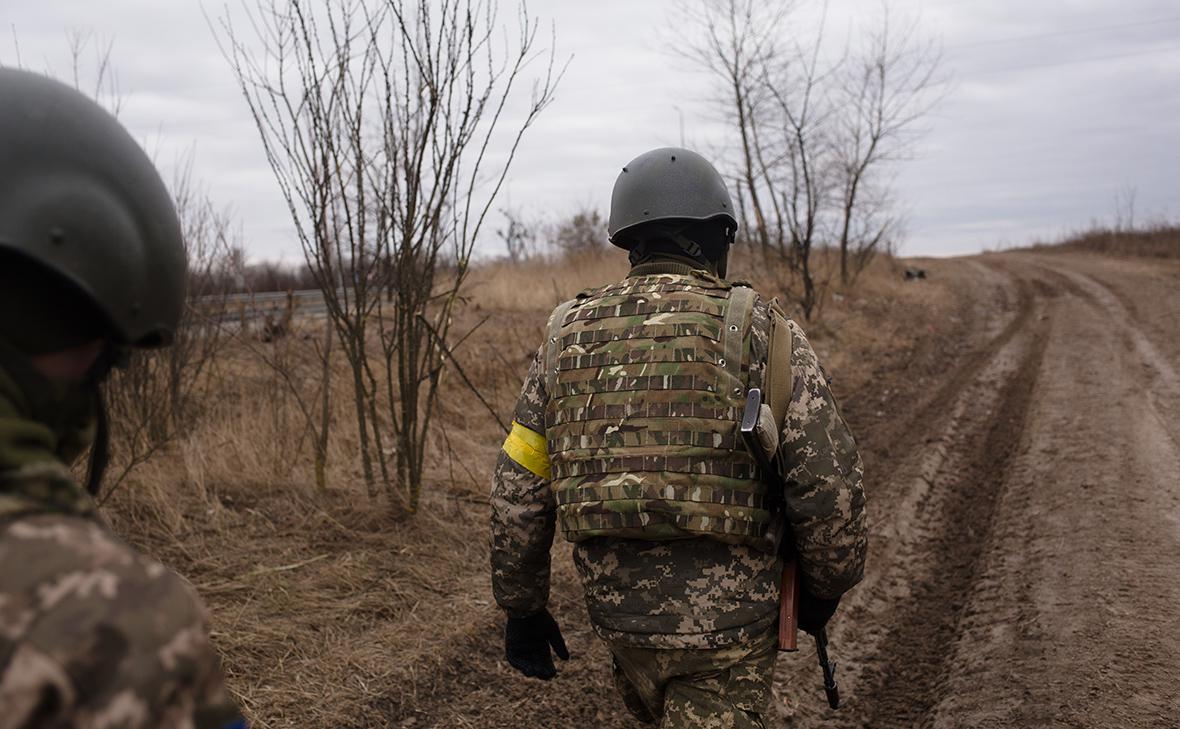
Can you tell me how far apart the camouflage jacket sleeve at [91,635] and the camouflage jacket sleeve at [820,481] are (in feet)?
4.92

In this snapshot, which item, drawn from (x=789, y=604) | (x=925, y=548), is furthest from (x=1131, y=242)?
(x=789, y=604)

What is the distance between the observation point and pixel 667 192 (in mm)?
2625

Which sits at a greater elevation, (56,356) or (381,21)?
(381,21)

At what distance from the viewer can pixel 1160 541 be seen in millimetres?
5250

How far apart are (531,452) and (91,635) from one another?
5.23ft

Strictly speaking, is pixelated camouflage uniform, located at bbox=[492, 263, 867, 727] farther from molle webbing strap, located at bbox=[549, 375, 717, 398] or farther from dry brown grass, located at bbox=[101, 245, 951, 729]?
dry brown grass, located at bbox=[101, 245, 951, 729]

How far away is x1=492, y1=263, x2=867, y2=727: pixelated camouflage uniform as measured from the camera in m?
2.26

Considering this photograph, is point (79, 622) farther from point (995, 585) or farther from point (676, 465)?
point (995, 585)

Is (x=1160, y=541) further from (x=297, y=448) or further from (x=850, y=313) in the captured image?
(x=850, y=313)

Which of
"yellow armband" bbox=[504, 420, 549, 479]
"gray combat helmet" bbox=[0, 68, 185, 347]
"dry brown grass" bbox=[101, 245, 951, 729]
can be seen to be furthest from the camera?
"dry brown grass" bbox=[101, 245, 951, 729]

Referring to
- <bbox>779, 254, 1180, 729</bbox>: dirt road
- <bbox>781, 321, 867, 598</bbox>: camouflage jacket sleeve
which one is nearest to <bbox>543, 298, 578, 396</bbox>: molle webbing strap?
<bbox>781, 321, 867, 598</bbox>: camouflage jacket sleeve

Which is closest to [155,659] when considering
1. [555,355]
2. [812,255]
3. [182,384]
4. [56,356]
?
[56,356]

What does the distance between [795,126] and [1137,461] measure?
11.1 meters

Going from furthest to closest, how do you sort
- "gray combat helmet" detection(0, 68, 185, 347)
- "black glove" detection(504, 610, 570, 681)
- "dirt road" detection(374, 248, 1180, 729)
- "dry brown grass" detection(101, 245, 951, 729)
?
"dry brown grass" detection(101, 245, 951, 729) → "dirt road" detection(374, 248, 1180, 729) → "black glove" detection(504, 610, 570, 681) → "gray combat helmet" detection(0, 68, 185, 347)
